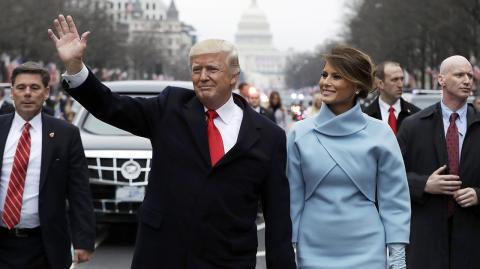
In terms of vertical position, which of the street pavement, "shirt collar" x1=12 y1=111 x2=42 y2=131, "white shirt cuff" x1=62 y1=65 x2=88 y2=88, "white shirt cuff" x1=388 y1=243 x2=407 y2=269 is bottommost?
the street pavement

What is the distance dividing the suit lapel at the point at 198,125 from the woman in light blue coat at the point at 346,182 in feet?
1.73

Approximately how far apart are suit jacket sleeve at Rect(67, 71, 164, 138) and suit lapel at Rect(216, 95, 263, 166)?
38 centimetres

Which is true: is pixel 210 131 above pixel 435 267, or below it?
above

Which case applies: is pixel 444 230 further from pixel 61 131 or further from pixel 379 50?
pixel 379 50

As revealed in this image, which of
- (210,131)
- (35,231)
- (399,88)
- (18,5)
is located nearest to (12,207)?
(35,231)

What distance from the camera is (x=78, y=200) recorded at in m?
6.87

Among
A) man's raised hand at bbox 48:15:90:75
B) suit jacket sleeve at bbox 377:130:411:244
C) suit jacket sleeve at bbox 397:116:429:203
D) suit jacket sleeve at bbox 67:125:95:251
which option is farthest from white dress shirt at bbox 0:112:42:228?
suit jacket sleeve at bbox 397:116:429:203

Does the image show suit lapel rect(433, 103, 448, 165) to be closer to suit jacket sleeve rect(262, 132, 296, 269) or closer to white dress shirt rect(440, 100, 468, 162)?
white dress shirt rect(440, 100, 468, 162)

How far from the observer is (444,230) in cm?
718

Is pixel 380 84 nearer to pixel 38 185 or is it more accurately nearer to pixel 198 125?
pixel 38 185

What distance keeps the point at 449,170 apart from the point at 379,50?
70.8 meters

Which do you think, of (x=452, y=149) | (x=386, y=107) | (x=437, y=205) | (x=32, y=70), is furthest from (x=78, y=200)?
(x=386, y=107)

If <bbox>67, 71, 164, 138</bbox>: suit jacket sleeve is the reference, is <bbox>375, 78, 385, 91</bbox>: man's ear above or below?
below

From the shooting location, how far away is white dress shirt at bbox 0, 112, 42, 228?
6.61 metres
